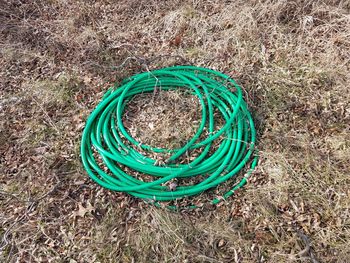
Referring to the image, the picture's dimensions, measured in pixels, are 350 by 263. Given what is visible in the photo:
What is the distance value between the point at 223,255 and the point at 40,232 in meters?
1.55

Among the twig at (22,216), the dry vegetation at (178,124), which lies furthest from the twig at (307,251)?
the twig at (22,216)

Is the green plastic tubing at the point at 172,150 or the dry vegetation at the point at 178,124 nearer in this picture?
the dry vegetation at the point at 178,124

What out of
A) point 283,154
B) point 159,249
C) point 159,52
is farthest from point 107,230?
point 159,52

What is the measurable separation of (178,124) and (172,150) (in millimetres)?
359

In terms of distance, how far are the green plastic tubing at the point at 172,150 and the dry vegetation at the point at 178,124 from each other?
5.3 inches

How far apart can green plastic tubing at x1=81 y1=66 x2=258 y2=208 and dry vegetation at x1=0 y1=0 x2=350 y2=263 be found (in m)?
0.13

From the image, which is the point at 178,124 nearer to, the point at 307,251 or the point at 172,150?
the point at 172,150

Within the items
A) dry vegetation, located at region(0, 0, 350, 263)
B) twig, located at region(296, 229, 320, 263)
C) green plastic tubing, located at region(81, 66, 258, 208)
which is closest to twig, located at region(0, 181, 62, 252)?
dry vegetation, located at region(0, 0, 350, 263)

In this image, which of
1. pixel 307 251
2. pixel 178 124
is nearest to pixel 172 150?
pixel 178 124

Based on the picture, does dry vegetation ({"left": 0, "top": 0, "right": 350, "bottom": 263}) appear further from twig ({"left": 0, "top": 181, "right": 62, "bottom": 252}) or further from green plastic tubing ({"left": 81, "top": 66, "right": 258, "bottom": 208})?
green plastic tubing ({"left": 81, "top": 66, "right": 258, "bottom": 208})

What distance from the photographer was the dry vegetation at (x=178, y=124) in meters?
2.85

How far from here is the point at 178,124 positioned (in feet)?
11.7

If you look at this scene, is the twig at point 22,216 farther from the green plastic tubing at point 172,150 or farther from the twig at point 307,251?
the twig at point 307,251

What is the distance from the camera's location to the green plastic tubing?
3148 mm
